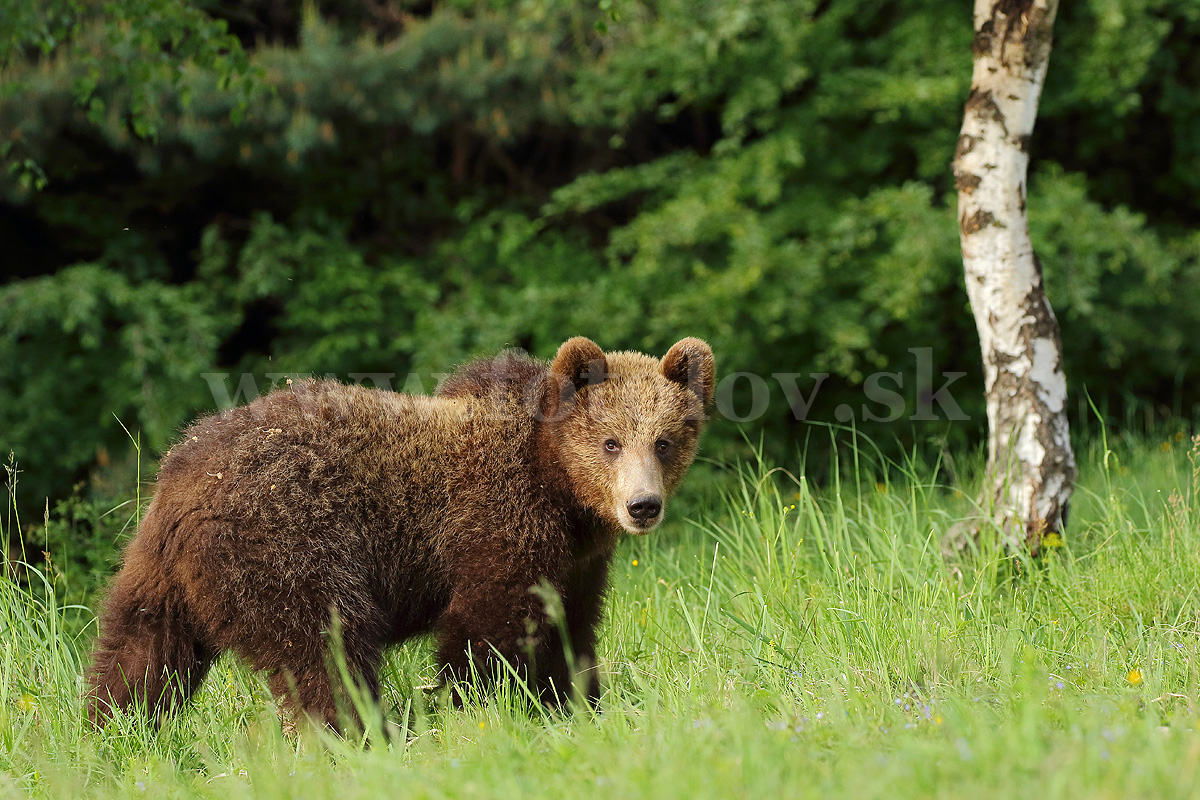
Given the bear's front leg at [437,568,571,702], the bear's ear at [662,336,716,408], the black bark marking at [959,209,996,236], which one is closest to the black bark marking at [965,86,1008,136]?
the black bark marking at [959,209,996,236]

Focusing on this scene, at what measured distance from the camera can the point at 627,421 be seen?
4730 millimetres

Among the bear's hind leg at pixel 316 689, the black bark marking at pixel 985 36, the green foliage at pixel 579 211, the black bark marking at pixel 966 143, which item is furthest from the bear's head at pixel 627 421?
the green foliage at pixel 579 211

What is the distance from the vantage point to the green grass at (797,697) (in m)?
2.51

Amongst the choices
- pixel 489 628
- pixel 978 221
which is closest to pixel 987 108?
pixel 978 221

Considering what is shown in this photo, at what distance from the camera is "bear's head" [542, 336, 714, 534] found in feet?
14.8

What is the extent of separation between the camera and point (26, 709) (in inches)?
170

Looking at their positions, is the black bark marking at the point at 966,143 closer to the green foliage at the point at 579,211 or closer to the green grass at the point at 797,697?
the green grass at the point at 797,697

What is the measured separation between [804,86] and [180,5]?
560 cm

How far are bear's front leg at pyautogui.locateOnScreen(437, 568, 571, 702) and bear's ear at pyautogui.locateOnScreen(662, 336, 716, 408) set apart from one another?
1.26 m

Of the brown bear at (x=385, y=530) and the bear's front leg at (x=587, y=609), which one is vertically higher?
the brown bear at (x=385, y=530)

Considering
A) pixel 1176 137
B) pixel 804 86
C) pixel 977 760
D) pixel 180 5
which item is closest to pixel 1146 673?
pixel 977 760

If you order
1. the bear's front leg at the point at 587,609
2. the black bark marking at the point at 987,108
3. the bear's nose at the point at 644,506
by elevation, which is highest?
the black bark marking at the point at 987,108

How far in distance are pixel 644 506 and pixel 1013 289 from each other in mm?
2354

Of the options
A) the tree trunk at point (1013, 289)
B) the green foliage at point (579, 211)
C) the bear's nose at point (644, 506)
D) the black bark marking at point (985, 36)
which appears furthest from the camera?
the green foliage at point (579, 211)
